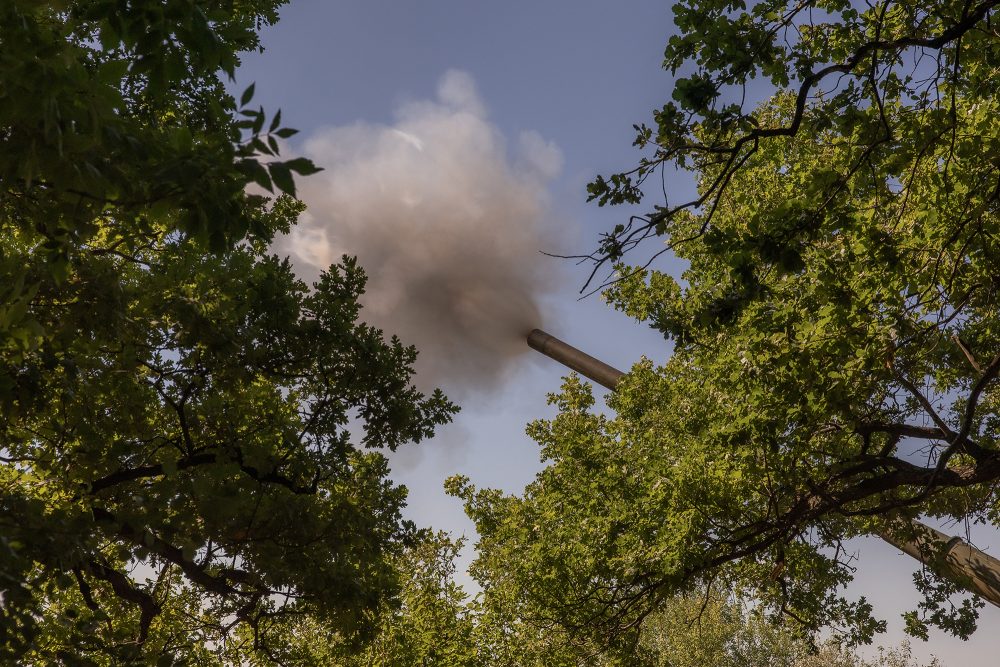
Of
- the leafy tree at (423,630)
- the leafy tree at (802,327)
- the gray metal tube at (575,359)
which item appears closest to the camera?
the leafy tree at (802,327)

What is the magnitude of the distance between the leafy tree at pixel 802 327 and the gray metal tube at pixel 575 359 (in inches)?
587

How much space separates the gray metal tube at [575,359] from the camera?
3178 cm

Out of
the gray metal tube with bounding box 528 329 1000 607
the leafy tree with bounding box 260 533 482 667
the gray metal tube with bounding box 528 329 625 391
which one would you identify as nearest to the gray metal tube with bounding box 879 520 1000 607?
the gray metal tube with bounding box 528 329 1000 607

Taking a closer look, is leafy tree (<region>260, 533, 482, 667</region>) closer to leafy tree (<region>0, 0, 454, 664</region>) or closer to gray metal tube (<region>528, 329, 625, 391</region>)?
leafy tree (<region>0, 0, 454, 664</region>)

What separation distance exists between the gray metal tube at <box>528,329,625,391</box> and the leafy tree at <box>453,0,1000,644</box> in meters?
14.9

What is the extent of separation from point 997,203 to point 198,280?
8.81 meters

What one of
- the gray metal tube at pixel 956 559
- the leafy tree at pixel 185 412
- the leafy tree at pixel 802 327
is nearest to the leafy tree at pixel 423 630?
the leafy tree at pixel 802 327

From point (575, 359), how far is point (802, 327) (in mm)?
24290

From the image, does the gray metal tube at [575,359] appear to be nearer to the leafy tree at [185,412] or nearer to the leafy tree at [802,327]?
the leafy tree at [802,327]

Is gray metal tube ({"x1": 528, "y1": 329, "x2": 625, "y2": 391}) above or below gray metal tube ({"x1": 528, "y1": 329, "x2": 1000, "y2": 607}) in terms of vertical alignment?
above

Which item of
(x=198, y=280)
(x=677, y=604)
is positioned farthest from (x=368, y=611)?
(x=677, y=604)

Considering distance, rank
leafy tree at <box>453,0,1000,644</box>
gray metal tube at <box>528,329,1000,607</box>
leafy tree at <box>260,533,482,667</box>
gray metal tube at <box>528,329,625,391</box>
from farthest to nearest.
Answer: gray metal tube at <box>528,329,625,391</box>, leafy tree at <box>260,533,482,667</box>, gray metal tube at <box>528,329,1000,607</box>, leafy tree at <box>453,0,1000,644</box>

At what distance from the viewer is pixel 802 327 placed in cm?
962

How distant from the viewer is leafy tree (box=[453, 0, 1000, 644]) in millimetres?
5922
